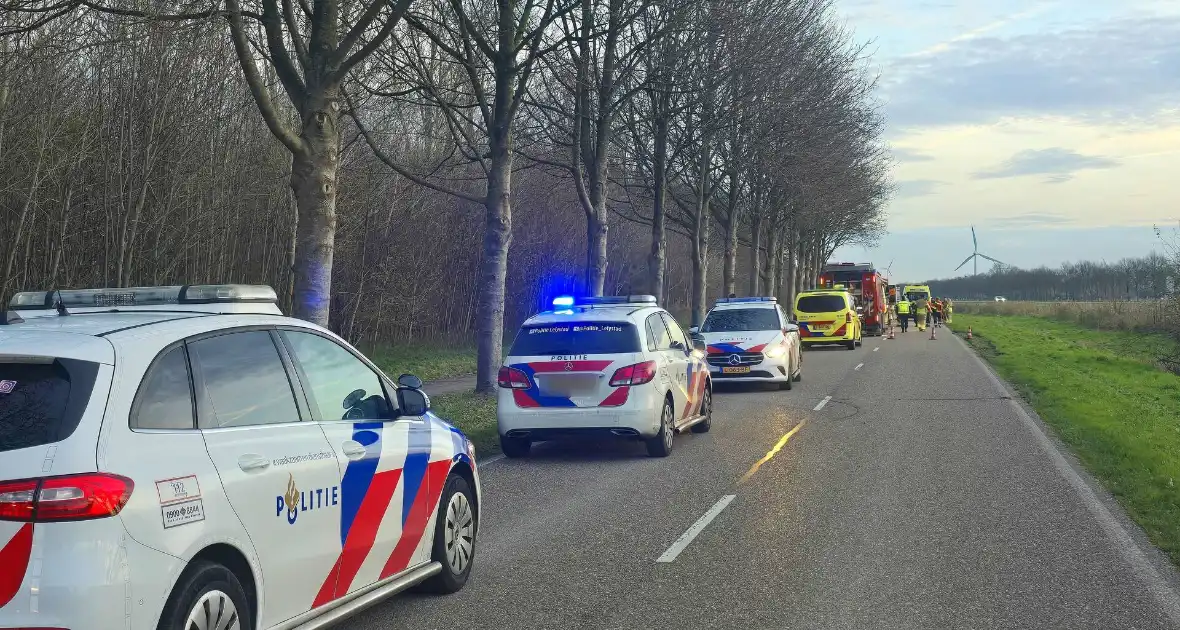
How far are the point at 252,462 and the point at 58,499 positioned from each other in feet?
3.21

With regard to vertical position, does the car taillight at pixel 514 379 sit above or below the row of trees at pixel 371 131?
below

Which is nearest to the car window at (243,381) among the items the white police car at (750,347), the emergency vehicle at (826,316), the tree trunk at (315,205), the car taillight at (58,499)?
the car taillight at (58,499)

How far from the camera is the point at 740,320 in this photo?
72.6 ft

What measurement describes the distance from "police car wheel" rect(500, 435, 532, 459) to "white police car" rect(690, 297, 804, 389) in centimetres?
829

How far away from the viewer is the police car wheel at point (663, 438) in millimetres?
12117

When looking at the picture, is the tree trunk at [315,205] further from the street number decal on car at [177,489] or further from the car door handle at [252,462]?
the street number decal on car at [177,489]

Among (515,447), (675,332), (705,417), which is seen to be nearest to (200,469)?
(515,447)

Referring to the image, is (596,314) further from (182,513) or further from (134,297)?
(182,513)

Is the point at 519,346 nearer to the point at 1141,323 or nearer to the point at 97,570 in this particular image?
the point at 97,570

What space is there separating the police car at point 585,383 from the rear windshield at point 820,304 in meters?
25.4

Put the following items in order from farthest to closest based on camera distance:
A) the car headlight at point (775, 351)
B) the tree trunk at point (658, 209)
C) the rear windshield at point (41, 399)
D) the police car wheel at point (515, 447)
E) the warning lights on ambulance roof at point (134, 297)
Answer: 1. the tree trunk at point (658, 209)
2. the car headlight at point (775, 351)
3. the police car wheel at point (515, 447)
4. the warning lights on ambulance roof at point (134, 297)
5. the rear windshield at point (41, 399)

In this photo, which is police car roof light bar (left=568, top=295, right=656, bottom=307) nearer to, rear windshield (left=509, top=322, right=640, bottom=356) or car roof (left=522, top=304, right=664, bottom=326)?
car roof (left=522, top=304, right=664, bottom=326)

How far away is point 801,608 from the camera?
6.13 m

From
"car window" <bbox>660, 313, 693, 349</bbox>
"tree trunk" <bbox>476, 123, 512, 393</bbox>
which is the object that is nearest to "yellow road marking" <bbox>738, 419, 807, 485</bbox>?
"car window" <bbox>660, 313, 693, 349</bbox>
